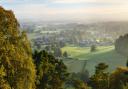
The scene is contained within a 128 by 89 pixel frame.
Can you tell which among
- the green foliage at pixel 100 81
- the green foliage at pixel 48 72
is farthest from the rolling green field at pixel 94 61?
the green foliage at pixel 48 72

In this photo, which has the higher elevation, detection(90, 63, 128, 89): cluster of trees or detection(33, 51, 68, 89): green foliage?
detection(33, 51, 68, 89): green foliage

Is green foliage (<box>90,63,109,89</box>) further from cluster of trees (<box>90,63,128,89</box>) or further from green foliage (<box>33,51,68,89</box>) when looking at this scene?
green foliage (<box>33,51,68,89</box>)

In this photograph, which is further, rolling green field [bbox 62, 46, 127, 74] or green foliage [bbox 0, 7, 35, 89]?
rolling green field [bbox 62, 46, 127, 74]

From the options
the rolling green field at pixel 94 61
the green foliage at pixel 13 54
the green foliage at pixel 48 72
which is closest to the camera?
the green foliage at pixel 13 54

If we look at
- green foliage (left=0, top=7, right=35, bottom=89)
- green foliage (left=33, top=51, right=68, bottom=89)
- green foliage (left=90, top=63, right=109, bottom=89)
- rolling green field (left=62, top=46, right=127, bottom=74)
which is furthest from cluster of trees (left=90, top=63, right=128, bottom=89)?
rolling green field (left=62, top=46, right=127, bottom=74)

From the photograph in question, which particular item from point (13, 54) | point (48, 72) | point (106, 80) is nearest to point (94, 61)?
point (106, 80)

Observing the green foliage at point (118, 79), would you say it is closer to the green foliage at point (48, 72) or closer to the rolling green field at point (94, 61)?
the green foliage at point (48, 72)

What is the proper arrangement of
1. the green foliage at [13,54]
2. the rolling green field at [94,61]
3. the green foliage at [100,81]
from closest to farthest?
the green foliage at [13,54] < the green foliage at [100,81] < the rolling green field at [94,61]

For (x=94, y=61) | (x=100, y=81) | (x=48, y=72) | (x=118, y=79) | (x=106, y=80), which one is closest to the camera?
(x=48, y=72)

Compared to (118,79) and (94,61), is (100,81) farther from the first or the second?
(94,61)

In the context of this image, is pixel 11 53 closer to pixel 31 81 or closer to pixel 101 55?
pixel 31 81

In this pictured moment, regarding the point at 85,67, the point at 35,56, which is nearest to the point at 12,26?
the point at 35,56
